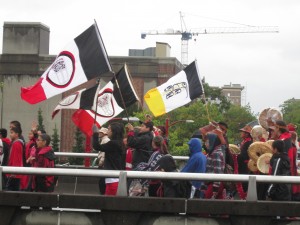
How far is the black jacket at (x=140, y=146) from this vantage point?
1370cm

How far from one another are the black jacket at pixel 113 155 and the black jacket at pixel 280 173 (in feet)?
7.79

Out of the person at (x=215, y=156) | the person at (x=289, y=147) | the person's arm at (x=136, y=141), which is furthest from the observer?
the person's arm at (x=136, y=141)

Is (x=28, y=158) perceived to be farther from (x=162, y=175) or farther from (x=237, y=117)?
(x=237, y=117)

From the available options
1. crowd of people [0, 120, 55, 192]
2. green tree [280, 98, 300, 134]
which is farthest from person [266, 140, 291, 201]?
green tree [280, 98, 300, 134]

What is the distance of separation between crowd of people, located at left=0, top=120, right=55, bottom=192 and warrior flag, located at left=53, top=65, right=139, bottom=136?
1984mm

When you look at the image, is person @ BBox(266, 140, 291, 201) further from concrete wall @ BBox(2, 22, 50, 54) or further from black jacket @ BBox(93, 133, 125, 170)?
concrete wall @ BBox(2, 22, 50, 54)

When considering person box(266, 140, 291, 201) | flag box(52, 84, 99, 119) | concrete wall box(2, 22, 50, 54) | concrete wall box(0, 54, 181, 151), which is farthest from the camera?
concrete wall box(0, 54, 181, 151)

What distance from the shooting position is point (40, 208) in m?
11.1

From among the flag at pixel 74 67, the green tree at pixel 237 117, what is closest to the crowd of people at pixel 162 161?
the flag at pixel 74 67

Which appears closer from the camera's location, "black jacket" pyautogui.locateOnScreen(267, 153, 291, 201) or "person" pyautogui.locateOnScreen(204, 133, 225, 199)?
"black jacket" pyautogui.locateOnScreen(267, 153, 291, 201)

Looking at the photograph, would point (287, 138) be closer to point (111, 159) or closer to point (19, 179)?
point (111, 159)

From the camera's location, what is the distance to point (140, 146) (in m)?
13.8

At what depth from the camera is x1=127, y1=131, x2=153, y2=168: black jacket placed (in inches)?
539

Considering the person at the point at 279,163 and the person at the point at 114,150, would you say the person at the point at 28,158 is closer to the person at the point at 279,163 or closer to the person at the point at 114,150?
the person at the point at 114,150
